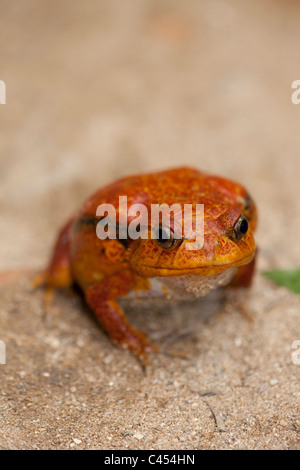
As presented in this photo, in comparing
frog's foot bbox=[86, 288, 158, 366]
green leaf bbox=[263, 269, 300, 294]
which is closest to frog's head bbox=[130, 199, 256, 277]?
Result: frog's foot bbox=[86, 288, 158, 366]

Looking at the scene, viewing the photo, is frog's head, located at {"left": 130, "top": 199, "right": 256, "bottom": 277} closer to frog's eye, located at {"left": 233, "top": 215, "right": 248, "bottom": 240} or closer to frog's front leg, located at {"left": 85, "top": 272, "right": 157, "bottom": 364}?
frog's eye, located at {"left": 233, "top": 215, "right": 248, "bottom": 240}

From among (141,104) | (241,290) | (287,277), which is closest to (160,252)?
(241,290)

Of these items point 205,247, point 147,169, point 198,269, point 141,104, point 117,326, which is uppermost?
point 141,104

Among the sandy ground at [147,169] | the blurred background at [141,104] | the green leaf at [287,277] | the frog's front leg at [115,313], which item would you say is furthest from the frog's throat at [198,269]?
the blurred background at [141,104]

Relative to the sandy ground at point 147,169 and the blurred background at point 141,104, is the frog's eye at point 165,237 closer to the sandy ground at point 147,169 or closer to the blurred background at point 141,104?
the sandy ground at point 147,169

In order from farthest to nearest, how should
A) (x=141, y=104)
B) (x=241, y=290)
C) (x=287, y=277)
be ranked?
1. (x=141, y=104)
2. (x=287, y=277)
3. (x=241, y=290)

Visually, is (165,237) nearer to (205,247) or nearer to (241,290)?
(205,247)

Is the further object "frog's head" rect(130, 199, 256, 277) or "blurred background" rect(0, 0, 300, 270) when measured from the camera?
"blurred background" rect(0, 0, 300, 270)
